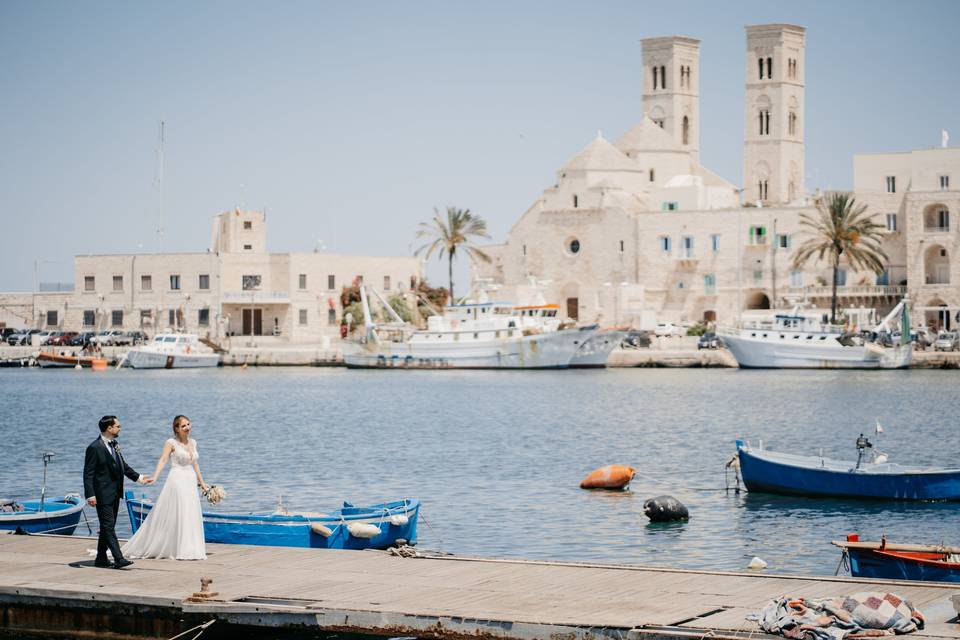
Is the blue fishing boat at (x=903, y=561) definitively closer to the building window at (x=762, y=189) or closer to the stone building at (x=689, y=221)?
the stone building at (x=689, y=221)

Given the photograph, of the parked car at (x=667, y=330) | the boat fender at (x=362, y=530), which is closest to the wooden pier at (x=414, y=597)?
the boat fender at (x=362, y=530)

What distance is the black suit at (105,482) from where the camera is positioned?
1411 centimetres

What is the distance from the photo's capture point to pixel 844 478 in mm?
25250

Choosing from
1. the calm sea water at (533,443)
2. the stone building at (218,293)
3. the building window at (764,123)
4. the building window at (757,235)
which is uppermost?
the building window at (764,123)

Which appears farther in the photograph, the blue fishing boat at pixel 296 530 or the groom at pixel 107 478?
the blue fishing boat at pixel 296 530

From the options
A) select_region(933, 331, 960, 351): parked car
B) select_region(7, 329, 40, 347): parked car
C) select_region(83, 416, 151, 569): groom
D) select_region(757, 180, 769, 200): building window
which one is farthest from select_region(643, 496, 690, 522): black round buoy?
select_region(757, 180, 769, 200): building window

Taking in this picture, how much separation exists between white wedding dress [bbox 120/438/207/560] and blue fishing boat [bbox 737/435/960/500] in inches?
512

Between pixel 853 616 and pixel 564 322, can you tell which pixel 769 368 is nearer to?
pixel 564 322

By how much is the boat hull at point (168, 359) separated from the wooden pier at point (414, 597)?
6791cm

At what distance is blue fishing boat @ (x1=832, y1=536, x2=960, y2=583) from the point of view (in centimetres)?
1548

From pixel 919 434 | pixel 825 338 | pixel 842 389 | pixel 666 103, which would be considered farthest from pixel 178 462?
pixel 666 103

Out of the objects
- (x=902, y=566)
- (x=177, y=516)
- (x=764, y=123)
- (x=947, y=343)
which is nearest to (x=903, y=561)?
(x=902, y=566)

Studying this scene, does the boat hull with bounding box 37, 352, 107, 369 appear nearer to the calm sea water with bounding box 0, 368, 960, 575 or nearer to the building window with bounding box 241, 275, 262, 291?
the calm sea water with bounding box 0, 368, 960, 575

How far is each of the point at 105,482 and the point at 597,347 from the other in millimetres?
64574
